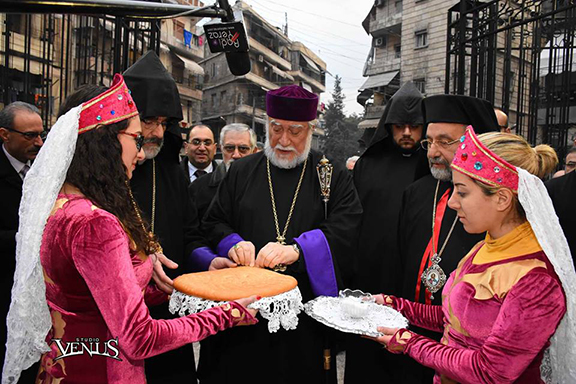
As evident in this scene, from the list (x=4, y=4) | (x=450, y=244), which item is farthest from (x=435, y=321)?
(x=4, y=4)

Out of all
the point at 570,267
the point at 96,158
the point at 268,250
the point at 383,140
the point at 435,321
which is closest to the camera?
the point at 570,267

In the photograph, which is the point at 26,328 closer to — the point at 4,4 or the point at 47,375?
the point at 47,375

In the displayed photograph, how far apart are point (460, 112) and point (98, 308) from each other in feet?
8.32

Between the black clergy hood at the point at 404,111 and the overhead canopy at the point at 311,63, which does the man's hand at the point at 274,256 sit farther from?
the overhead canopy at the point at 311,63

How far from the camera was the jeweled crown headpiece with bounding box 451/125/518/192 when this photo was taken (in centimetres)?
189

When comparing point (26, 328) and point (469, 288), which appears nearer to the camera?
point (26, 328)

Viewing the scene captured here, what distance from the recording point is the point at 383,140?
4.42 m

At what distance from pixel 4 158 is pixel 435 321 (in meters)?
3.59

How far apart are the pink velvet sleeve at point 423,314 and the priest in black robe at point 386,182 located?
4.37ft

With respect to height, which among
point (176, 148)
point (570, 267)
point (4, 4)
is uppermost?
point (4, 4)

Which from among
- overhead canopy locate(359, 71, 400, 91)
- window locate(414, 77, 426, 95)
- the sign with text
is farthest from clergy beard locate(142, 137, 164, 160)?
overhead canopy locate(359, 71, 400, 91)

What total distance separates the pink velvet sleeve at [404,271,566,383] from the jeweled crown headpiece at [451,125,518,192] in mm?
395

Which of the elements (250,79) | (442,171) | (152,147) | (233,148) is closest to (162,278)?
(152,147)

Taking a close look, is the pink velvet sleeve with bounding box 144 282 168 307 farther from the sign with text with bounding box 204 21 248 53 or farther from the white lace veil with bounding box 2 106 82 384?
the sign with text with bounding box 204 21 248 53
